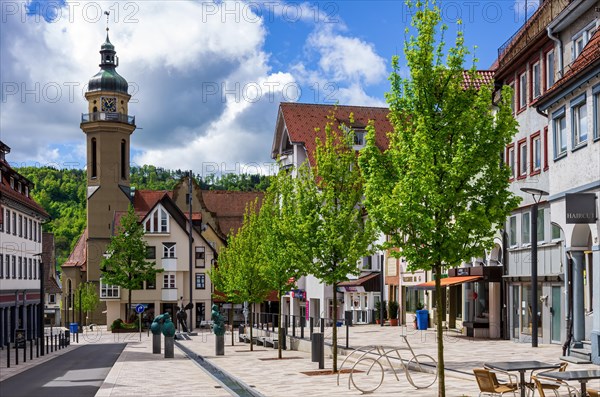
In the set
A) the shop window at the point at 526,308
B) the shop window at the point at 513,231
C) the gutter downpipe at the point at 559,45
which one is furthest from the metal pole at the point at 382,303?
the gutter downpipe at the point at 559,45

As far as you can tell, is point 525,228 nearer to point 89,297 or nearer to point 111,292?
point 111,292

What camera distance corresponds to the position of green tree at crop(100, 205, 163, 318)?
78562 mm

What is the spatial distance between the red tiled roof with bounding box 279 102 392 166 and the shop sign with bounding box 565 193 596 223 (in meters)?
46.0

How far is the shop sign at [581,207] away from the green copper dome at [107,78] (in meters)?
81.7

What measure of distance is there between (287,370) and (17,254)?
118 feet

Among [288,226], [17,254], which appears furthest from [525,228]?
[17,254]

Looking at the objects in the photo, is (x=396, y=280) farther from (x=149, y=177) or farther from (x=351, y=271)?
(x=149, y=177)

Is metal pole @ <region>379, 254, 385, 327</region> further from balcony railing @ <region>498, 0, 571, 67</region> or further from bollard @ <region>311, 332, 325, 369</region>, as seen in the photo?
bollard @ <region>311, 332, 325, 369</region>

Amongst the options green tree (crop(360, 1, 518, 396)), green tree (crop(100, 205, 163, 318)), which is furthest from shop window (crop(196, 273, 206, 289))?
green tree (crop(360, 1, 518, 396))

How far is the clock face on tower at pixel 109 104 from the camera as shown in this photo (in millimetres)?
99375

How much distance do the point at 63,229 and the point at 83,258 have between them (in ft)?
195

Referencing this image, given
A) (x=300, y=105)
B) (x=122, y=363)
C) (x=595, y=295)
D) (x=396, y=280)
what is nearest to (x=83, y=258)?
(x=300, y=105)

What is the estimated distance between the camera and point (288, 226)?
27875 millimetres

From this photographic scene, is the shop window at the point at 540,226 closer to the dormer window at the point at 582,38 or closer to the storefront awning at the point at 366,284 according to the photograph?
the dormer window at the point at 582,38
